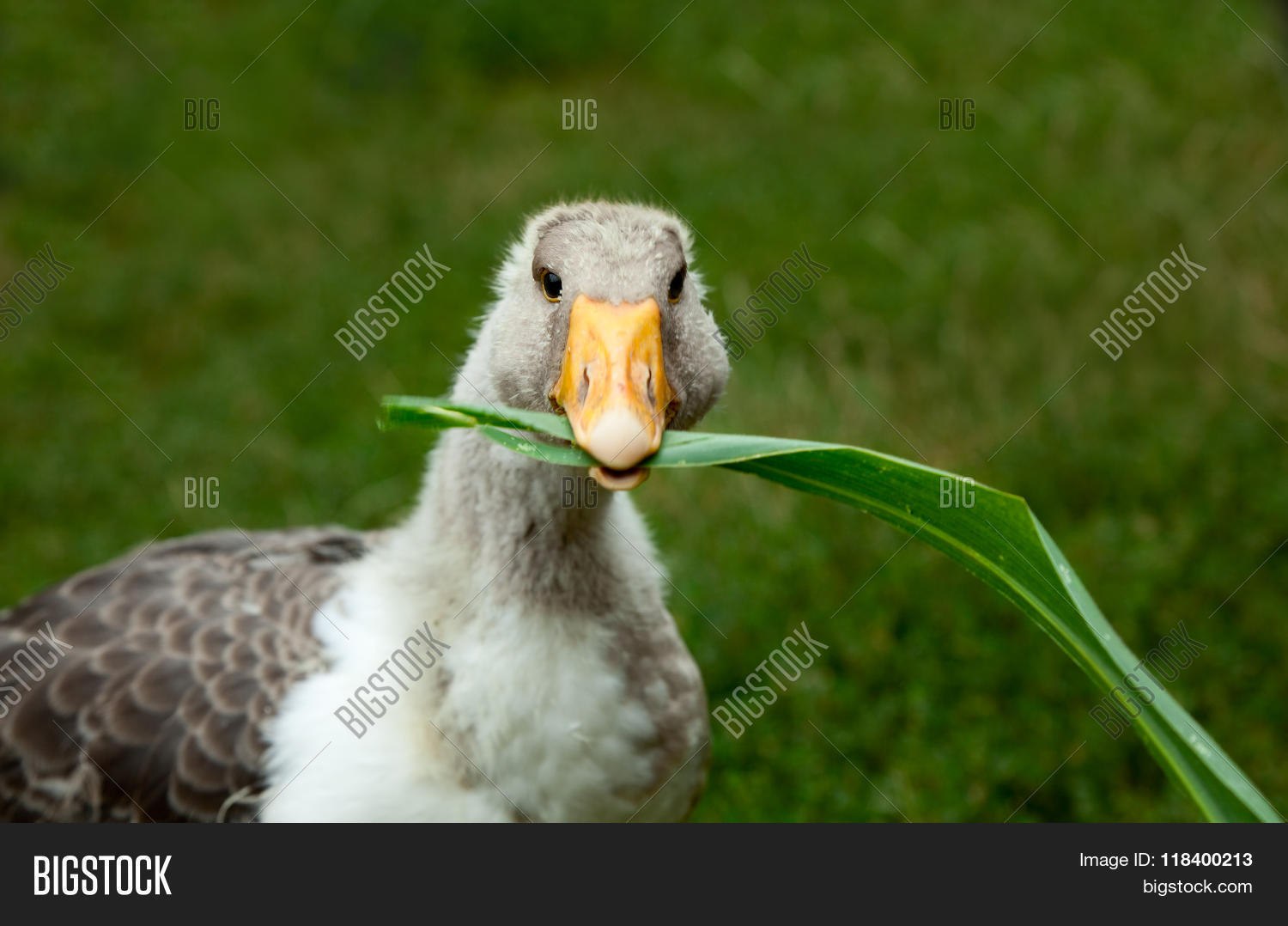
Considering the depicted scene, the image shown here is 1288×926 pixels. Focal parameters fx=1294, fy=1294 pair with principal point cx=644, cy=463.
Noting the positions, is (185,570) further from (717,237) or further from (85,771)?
(717,237)

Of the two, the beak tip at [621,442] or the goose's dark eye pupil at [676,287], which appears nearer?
the beak tip at [621,442]

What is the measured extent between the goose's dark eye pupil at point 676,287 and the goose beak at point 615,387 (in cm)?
19

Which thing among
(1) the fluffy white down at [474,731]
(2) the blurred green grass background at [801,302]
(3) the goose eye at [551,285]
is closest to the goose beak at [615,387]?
(3) the goose eye at [551,285]

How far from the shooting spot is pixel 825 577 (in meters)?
5.68

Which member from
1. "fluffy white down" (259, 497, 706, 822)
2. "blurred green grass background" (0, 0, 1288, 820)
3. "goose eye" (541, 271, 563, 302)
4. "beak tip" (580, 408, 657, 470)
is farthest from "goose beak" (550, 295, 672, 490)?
"blurred green grass background" (0, 0, 1288, 820)

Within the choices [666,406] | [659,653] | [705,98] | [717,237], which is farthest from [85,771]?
[705,98]

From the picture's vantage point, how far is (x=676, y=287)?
316 cm

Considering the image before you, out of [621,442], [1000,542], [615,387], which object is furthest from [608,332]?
[1000,542]

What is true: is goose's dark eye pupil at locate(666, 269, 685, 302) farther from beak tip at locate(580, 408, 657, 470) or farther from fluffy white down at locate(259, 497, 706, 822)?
fluffy white down at locate(259, 497, 706, 822)

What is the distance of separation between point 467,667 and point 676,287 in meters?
1.12

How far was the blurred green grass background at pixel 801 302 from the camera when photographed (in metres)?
5.22

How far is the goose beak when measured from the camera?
2.54 metres

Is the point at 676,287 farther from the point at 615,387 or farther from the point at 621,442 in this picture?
the point at 621,442

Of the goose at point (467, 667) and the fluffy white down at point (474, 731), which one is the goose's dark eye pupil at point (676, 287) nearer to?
the goose at point (467, 667)
